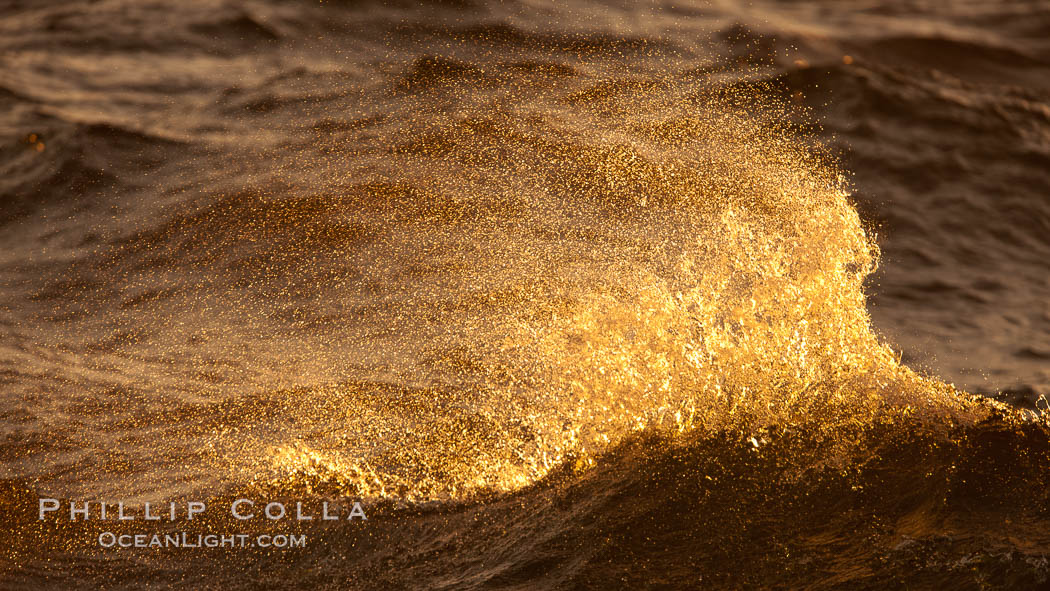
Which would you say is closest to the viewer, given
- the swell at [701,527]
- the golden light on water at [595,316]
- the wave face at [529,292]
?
the swell at [701,527]

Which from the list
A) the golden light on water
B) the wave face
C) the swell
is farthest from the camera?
the golden light on water

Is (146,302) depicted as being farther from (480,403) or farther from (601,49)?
(601,49)

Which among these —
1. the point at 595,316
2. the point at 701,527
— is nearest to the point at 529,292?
the point at 595,316

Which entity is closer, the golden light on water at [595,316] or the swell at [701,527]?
the swell at [701,527]

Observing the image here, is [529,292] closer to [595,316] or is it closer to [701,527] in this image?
[595,316]

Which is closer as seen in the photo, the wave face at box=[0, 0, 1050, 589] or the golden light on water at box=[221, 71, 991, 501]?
the wave face at box=[0, 0, 1050, 589]

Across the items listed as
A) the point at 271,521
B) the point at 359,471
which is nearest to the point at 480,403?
the point at 359,471

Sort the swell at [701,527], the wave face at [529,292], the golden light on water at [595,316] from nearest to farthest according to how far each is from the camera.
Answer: the swell at [701,527] < the wave face at [529,292] < the golden light on water at [595,316]

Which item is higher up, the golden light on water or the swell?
the golden light on water
